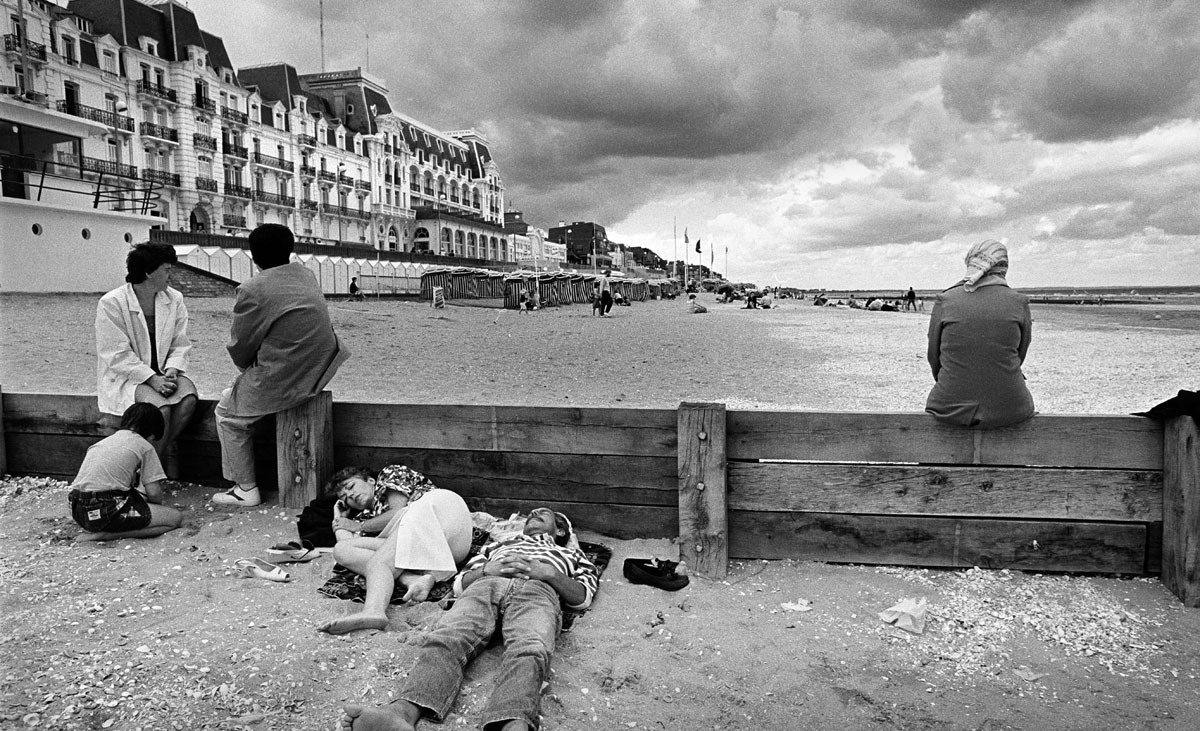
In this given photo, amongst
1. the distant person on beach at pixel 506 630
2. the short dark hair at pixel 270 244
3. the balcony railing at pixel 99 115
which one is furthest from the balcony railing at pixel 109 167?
the distant person on beach at pixel 506 630

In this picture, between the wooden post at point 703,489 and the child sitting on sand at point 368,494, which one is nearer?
the wooden post at point 703,489

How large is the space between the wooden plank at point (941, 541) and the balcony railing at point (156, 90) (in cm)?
5638

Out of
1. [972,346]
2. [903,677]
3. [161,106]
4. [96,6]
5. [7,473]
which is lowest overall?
[903,677]

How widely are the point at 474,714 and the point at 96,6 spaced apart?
194 ft

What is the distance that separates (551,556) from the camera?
379 centimetres

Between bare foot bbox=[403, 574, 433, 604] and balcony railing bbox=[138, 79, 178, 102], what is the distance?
55.5 metres

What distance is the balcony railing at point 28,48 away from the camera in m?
37.2

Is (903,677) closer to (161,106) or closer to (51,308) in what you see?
(51,308)

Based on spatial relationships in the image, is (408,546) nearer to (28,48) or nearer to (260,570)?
(260,570)

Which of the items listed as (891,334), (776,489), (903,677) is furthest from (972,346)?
(891,334)

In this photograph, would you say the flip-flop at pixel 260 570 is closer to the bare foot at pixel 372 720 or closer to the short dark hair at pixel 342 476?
the short dark hair at pixel 342 476

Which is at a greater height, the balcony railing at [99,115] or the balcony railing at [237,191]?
the balcony railing at [99,115]

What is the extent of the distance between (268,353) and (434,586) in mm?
2267

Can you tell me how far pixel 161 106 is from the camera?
48938mm
